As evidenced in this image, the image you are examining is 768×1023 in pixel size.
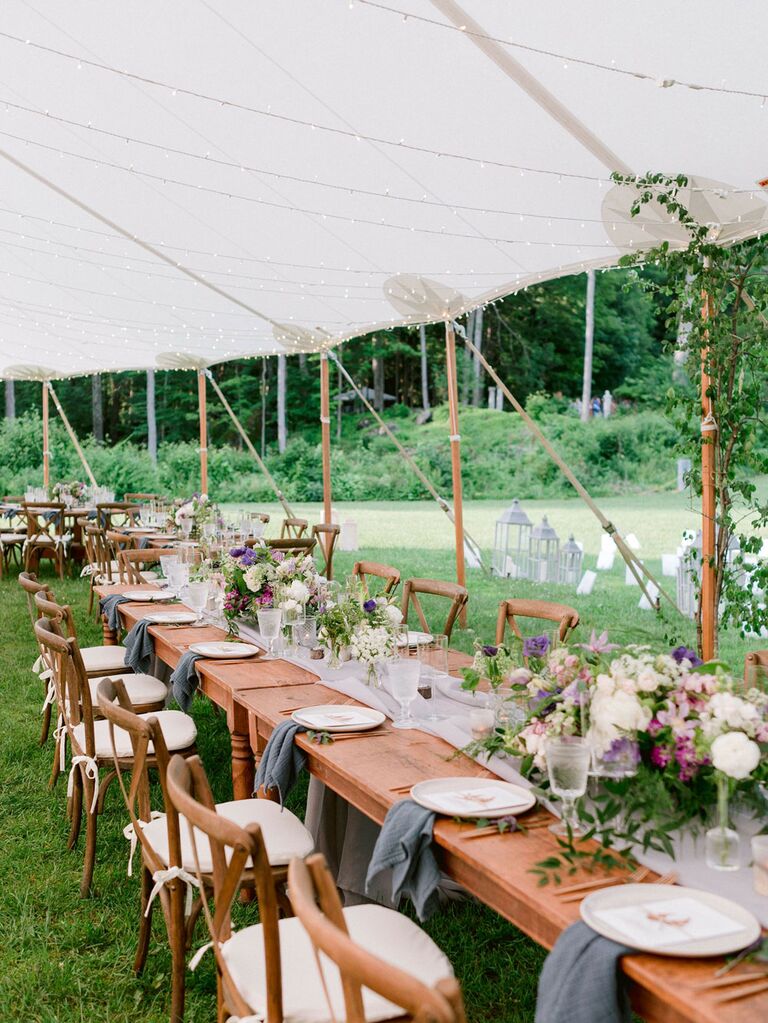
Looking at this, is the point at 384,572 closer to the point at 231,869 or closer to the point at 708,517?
the point at 708,517

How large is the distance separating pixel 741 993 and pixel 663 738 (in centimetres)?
58

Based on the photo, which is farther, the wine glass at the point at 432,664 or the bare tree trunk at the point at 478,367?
the bare tree trunk at the point at 478,367

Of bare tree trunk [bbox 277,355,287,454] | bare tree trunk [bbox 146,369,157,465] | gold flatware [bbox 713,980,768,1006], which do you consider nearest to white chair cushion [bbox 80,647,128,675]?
gold flatware [bbox 713,980,768,1006]

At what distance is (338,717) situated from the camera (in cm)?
272

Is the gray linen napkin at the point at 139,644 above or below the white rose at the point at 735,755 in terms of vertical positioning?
below

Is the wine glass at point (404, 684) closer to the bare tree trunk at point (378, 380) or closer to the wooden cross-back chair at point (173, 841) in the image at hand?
the wooden cross-back chair at point (173, 841)

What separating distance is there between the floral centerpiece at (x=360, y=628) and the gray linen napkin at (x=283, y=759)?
1.57 ft

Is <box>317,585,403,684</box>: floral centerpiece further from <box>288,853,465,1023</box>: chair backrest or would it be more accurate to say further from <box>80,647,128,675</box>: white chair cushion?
<box>80,647,128,675</box>: white chair cushion

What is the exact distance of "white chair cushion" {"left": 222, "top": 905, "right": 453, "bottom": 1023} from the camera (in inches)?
70.3

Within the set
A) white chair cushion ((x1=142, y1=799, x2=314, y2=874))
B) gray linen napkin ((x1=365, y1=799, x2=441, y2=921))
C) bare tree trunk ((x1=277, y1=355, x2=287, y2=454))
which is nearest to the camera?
gray linen napkin ((x1=365, y1=799, x2=441, y2=921))

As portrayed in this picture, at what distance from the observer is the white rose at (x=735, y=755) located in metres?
1.71

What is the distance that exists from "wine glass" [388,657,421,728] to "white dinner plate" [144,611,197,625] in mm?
1814

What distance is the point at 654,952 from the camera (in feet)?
4.66

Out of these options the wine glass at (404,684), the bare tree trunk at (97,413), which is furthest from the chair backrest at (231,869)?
the bare tree trunk at (97,413)
